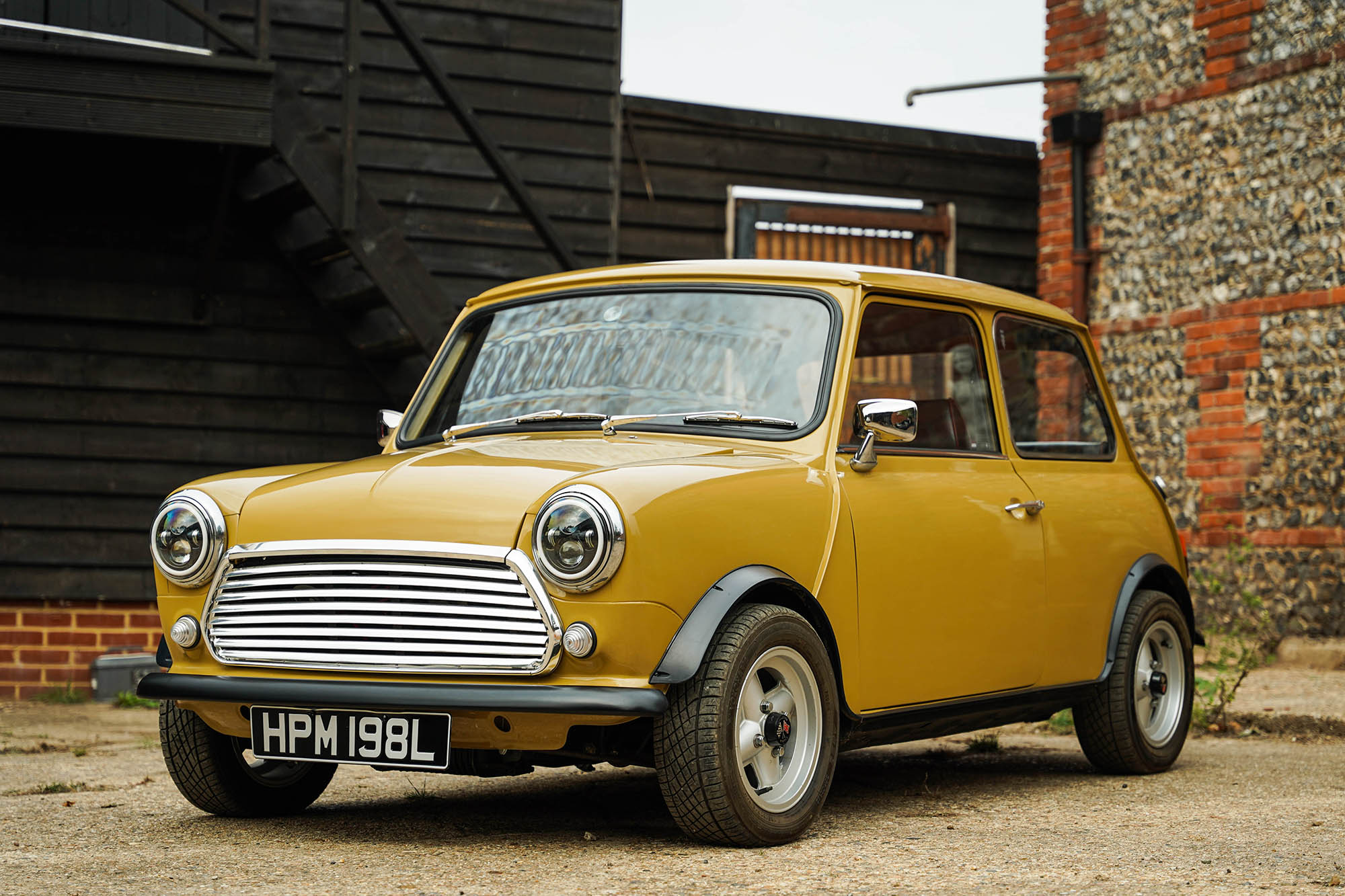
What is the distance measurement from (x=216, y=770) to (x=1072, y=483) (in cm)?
317

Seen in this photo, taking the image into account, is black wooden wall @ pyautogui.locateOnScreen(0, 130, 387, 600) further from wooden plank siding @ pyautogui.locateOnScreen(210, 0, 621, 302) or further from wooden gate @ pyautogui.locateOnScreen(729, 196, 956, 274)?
wooden gate @ pyautogui.locateOnScreen(729, 196, 956, 274)

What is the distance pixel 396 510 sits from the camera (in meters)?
4.29

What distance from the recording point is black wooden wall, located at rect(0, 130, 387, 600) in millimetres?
9891

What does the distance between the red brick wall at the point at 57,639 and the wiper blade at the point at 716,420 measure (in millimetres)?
6057

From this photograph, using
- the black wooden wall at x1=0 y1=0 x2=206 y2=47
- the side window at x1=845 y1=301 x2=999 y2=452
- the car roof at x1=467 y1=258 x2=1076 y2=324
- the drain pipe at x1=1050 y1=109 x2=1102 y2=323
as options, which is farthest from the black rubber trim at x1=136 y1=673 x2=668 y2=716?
the drain pipe at x1=1050 y1=109 x2=1102 y2=323

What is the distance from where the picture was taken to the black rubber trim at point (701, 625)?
410cm

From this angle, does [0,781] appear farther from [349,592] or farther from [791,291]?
[791,291]

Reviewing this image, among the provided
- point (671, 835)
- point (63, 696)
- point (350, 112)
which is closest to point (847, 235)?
point (350, 112)

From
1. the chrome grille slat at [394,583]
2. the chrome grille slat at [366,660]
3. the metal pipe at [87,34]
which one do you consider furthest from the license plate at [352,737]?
the metal pipe at [87,34]

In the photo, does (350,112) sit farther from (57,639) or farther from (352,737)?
(352,737)

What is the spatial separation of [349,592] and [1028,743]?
4305mm

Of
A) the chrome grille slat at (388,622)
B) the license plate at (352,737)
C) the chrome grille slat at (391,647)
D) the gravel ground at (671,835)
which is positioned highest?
the chrome grille slat at (388,622)

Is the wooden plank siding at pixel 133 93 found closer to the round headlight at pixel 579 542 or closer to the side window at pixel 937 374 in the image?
the side window at pixel 937 374

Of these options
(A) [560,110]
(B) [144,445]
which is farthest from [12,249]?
(A) [560,110]
